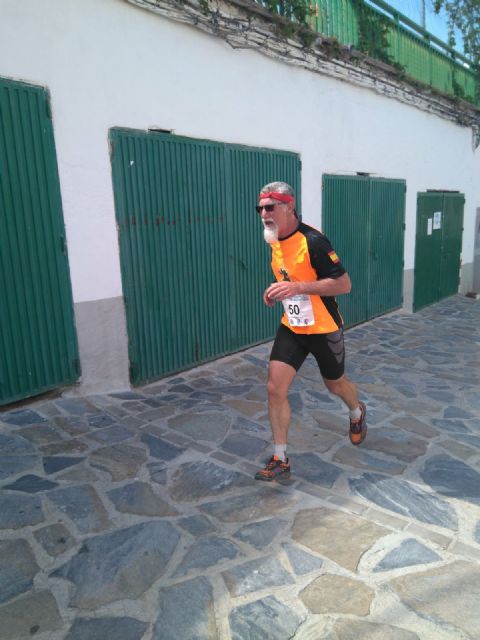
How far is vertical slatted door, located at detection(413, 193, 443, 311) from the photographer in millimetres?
10750

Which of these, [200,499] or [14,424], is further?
[14,424]

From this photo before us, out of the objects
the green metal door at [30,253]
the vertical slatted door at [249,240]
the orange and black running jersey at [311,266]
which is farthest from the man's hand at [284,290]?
the vertical slatted door at [249,240]

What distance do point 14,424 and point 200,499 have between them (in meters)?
1.92

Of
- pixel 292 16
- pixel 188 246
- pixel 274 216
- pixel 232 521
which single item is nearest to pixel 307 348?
pixel 274 216

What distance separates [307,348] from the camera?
141 inches

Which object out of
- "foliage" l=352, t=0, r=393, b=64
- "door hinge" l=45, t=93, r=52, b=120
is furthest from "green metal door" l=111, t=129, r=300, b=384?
"foliage" l=352, t=0, r=393, b=64

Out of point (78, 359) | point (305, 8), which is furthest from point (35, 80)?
point (305, 8)

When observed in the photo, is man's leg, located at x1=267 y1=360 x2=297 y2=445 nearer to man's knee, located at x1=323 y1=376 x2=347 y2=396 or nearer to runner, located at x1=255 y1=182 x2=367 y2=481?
runner, located at x1=255 y1=182 x2=367 y2=481

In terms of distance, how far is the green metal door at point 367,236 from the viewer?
8.16 m

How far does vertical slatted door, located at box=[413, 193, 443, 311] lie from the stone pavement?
20.3 feet

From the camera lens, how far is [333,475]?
3.64m

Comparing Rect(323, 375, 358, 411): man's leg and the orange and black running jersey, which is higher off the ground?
the orange and black running jersey

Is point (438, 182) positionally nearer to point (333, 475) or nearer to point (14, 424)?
point (333, 475)

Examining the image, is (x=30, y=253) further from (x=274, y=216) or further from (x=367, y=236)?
(x=367, y=236)
